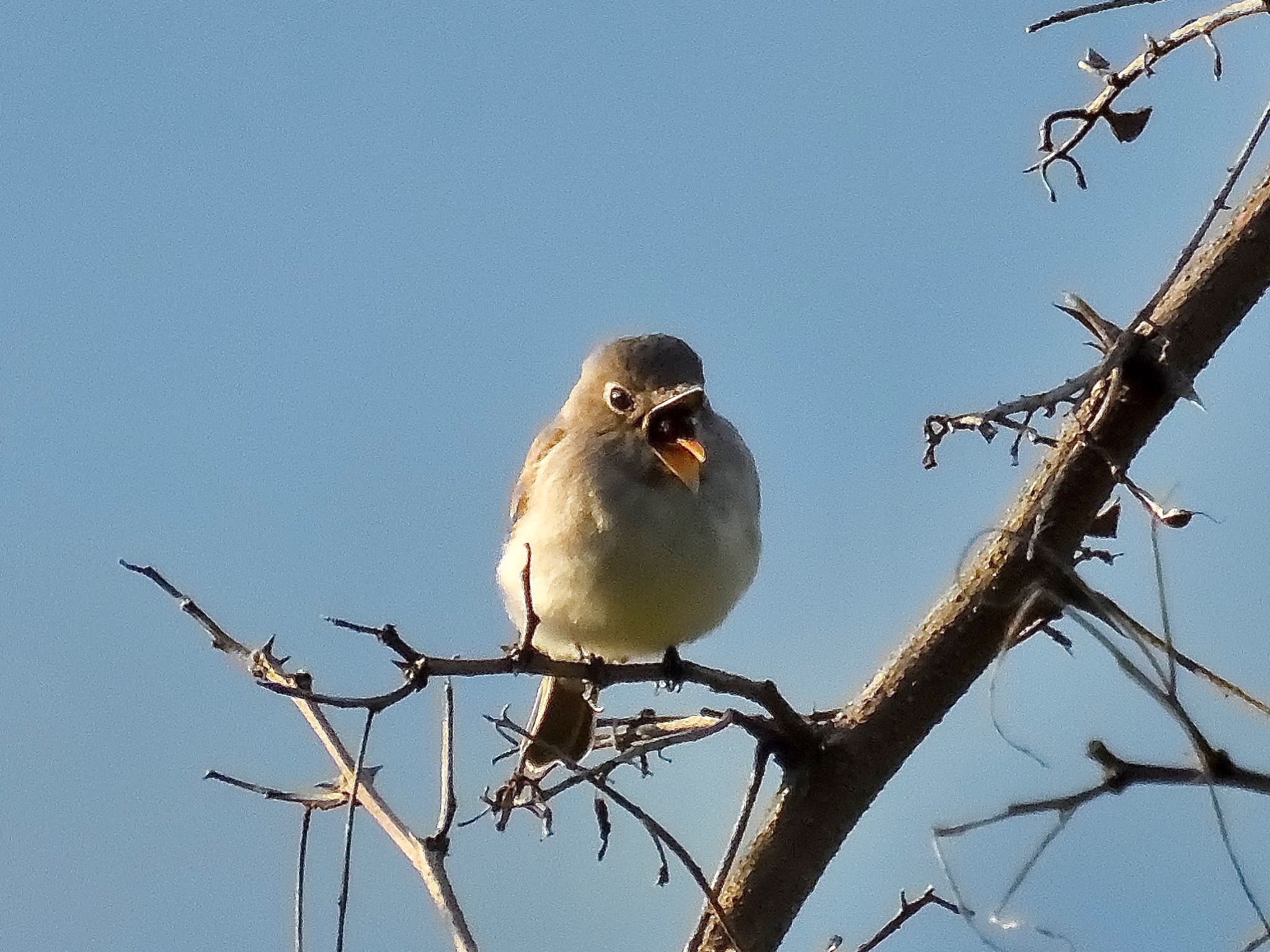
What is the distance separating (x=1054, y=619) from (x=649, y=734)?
1031 mm

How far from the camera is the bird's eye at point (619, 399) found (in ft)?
16.8

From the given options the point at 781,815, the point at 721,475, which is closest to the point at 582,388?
the point at 721,475

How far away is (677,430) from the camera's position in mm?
4938

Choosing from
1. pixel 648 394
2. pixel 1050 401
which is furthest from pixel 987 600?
pixel 648 394

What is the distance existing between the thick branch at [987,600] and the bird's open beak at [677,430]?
151cm

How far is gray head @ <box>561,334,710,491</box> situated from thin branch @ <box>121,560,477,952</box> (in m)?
1.71

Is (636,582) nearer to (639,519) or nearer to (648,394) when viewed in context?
(639,519)

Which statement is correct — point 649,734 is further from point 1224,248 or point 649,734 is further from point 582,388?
point 582,388

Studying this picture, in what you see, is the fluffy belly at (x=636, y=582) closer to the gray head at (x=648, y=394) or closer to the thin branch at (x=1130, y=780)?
the gray head at (x=648, y=394)

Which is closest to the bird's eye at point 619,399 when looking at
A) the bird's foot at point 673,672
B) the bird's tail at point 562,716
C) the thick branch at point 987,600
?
the bird's tail at point 562,716

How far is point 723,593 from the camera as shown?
15.5 ft

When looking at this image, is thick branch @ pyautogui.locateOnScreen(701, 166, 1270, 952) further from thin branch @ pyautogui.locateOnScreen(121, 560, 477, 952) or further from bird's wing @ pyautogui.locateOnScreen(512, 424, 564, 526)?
bird's wing @ pyautogui.locateOnScreen(512, 424, 564, 526)

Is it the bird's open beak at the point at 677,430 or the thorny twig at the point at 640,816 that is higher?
the bird's open beak at the point at 677,430

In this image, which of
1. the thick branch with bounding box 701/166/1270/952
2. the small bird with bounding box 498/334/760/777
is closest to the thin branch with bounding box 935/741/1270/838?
the thick branch with bounding box 701/166/1270/952
